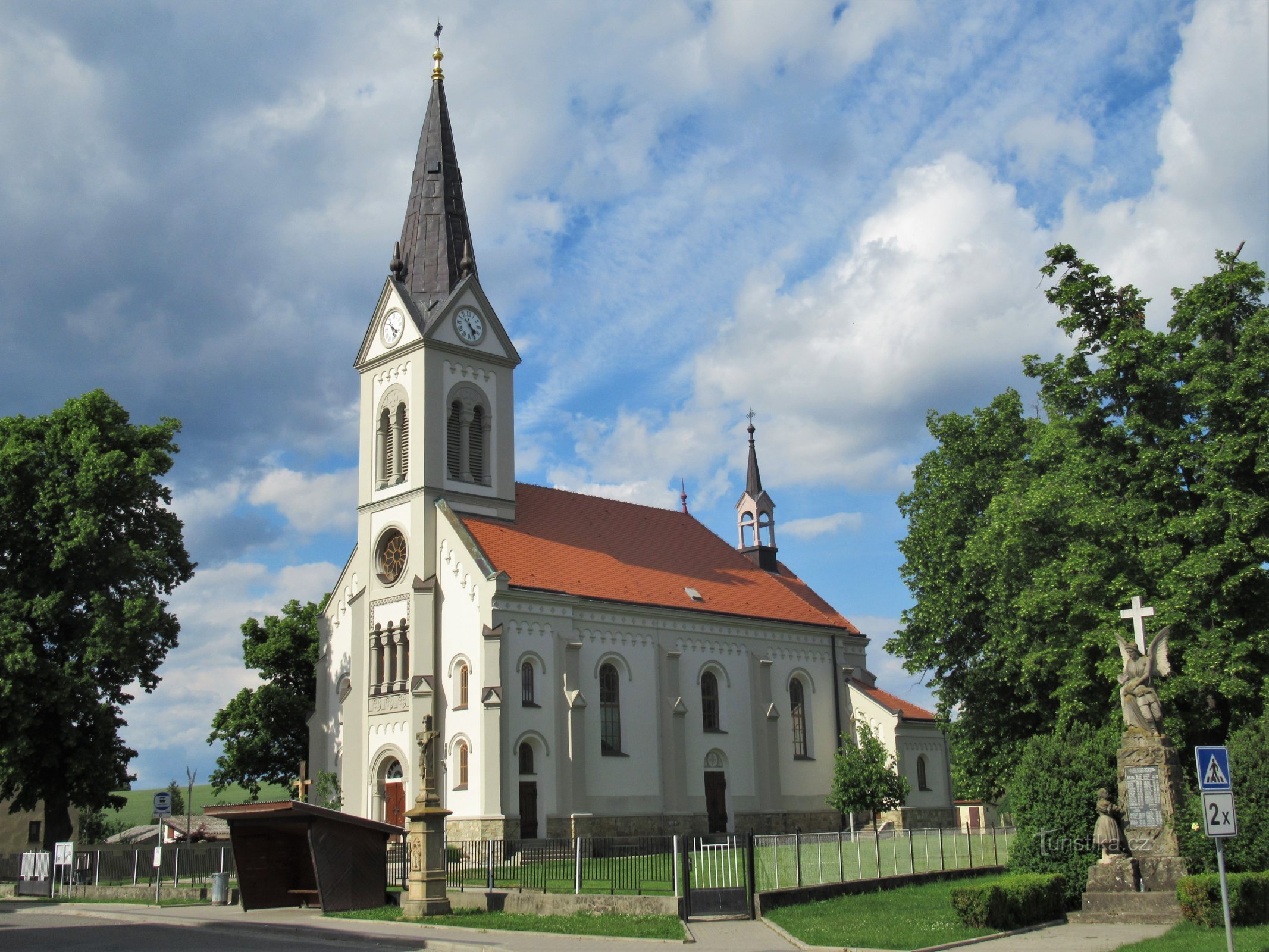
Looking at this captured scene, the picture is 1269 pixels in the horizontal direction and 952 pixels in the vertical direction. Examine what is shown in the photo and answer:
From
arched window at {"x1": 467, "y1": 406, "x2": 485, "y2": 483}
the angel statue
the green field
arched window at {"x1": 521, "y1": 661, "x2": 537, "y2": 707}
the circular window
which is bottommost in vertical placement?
the green field

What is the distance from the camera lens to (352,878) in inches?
941

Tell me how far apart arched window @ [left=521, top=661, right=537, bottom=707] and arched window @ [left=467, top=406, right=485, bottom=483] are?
7.33 meters

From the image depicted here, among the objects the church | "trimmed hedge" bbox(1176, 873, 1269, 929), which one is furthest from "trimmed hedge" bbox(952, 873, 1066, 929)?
the church

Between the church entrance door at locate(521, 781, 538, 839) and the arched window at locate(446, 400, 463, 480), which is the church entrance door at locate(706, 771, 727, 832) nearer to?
the church entrance door at locate(521, 781, 538, 839)

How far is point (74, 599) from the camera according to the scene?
3447 cm

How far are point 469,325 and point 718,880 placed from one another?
2519cm

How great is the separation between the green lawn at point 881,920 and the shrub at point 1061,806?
2.03m

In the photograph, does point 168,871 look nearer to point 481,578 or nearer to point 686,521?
point 481,578

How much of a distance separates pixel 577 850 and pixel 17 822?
114ft

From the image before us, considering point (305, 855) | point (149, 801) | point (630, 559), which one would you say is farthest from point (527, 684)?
point (149, 801)

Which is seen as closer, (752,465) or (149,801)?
(752,465)

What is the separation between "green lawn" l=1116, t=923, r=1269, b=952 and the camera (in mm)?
15273

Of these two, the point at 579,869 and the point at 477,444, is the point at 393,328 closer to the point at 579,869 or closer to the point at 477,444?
the point at 477,444

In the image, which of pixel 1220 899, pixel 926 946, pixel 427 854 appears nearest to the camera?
pixel 926 946
